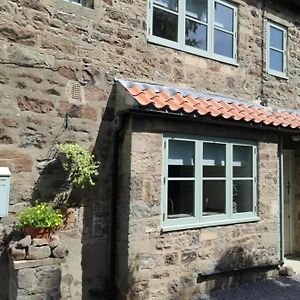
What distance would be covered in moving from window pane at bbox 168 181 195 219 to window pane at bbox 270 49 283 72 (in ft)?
14.0

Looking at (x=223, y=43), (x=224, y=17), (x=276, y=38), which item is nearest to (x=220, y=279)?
(x=223, y=43)

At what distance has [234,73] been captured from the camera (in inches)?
298

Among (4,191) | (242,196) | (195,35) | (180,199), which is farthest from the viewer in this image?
(195,35)

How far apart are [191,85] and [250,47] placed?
2046mm

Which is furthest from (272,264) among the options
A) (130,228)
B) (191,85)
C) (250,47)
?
(250,47)

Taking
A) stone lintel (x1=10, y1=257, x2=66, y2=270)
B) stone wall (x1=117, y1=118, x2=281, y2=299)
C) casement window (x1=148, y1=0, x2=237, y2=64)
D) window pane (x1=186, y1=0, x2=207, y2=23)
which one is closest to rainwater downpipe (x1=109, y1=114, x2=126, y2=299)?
stone wall (x1=117, y1=118, x2=281, y2=299)

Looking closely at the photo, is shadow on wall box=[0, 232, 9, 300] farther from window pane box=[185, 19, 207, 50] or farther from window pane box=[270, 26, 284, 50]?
window pane box=[270, 26, 284, 50]

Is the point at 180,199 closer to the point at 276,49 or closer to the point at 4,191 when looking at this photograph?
the point at 4,191

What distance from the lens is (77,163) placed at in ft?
16.5

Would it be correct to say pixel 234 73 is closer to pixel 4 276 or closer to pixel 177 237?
pixel 177 237

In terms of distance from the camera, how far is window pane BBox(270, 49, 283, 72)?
8539 millimetres

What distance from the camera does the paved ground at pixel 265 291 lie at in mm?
5785

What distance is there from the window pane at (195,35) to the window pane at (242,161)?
2148 millimetres

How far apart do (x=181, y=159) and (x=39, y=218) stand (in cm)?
243
